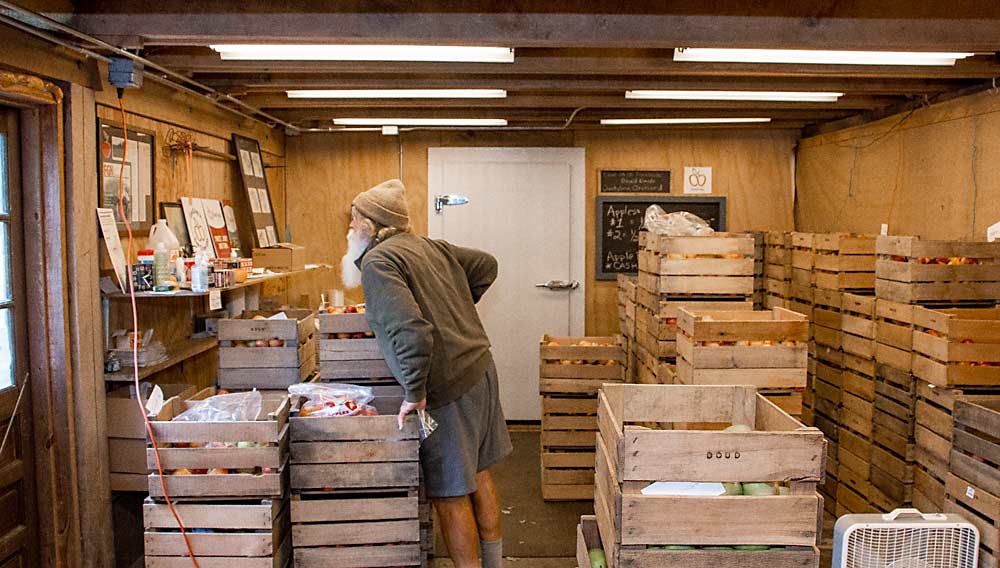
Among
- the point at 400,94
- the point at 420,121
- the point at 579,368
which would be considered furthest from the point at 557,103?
the point at 579,368

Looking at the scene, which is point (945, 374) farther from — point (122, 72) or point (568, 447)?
point (122, 72)

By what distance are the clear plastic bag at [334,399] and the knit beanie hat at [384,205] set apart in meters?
0.76

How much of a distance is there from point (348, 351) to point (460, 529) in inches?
39.1

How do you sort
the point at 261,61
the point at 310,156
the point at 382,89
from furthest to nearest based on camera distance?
1. the point at 310,156
2. the point at 382,89
3. the point at 261,61

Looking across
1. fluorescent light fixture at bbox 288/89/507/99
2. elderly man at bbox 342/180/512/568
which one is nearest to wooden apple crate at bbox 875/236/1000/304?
elderly man at bbox 342/180/512/568

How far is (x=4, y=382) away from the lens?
10.3ft

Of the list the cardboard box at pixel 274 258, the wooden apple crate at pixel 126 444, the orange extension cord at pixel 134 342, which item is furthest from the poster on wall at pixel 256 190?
the wooden apple crate at pixel 126 444

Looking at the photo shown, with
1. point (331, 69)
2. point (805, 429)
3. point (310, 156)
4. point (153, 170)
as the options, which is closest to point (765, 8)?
point (805, 429)

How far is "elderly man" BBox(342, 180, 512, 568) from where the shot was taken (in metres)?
3.10

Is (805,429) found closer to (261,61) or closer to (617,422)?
(617,422)

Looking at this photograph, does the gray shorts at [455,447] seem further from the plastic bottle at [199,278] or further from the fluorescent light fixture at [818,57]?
the fluorescent light fixture at [818,57]

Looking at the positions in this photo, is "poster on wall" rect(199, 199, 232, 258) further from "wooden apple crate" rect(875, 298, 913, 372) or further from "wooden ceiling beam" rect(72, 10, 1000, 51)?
"wooden apple crate" rect(875, 298, 913, 372)

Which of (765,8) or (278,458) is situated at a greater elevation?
(765,8)

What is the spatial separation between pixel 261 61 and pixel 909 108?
149 inches
